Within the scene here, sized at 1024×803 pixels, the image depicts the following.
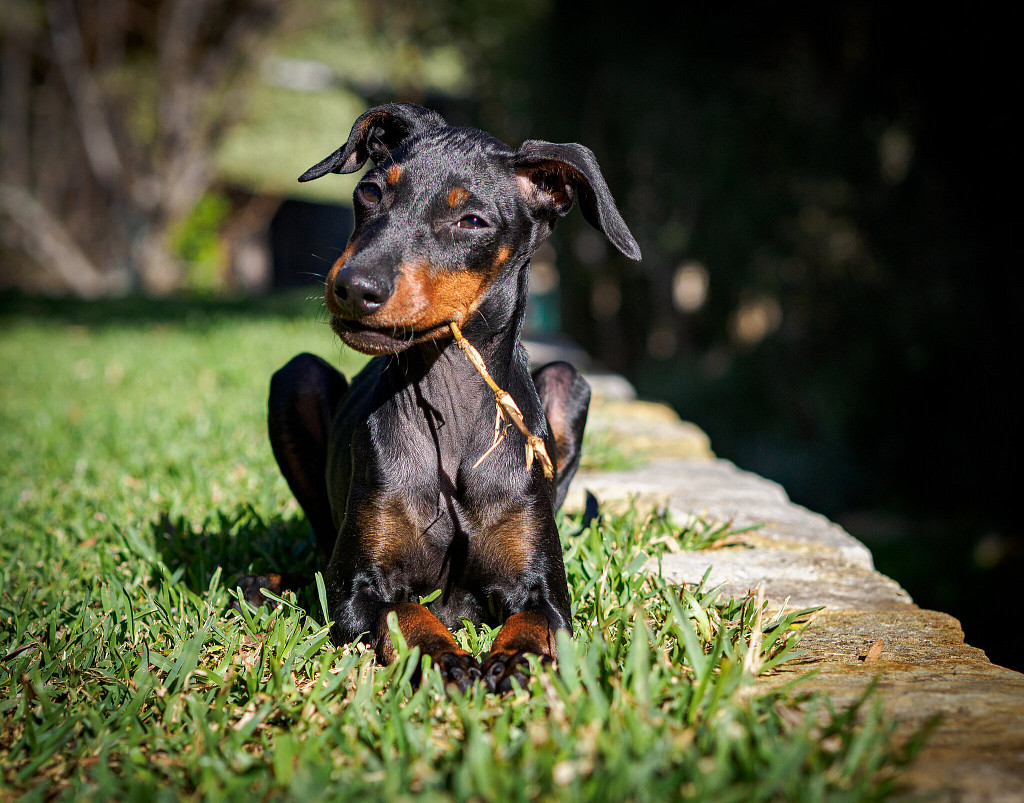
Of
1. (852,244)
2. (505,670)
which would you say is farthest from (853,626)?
(852,244)

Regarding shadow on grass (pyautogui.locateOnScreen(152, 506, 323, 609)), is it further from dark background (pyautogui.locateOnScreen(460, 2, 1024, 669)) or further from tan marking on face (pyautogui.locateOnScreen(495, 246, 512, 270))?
dark background (pyautogui.locateOnScreen(460, 2, 1024, 669))

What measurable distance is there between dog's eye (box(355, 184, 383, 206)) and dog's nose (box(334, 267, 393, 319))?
39 cm

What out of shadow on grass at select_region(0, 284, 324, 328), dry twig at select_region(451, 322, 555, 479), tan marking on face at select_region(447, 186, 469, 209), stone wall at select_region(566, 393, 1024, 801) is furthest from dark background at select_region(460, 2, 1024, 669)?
shadow on grass at select_region(0, 284, 324, 328)

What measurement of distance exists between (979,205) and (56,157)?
1890 centimetres

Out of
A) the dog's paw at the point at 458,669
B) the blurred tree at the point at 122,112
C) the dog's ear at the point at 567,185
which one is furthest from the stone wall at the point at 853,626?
the blurred tree at the point at 122,112

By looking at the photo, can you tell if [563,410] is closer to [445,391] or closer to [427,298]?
[445,391]

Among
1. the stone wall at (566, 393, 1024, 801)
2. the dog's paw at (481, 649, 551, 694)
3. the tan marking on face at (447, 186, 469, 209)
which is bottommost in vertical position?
the dog's paw at (481, 649, 551, 694)

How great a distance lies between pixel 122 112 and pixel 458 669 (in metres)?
17.6

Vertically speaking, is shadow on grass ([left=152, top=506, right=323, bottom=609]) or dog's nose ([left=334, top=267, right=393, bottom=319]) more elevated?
dog's nose ([left=334, top=267, right=393, bottom=319])

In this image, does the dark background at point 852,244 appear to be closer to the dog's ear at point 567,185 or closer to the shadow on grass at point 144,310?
the dog's ear at point 567,185

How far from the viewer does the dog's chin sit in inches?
78.4

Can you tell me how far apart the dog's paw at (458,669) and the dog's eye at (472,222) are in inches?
43.5

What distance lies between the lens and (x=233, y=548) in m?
3.00

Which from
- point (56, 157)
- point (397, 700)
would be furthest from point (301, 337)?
point (56, 157)
